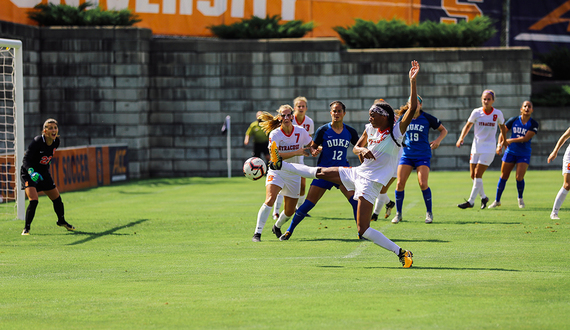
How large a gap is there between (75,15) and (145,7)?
2.69 m

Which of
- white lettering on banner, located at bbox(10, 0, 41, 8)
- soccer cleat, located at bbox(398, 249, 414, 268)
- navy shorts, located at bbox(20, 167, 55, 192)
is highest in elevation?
white lettering on banner, located at bbox(10, 0, 41, 8)

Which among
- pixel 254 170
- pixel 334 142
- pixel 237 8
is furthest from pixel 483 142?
pixel 237 8

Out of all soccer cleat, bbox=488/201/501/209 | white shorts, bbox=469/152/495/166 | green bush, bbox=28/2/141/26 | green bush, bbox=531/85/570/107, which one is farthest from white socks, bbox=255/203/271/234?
green bush, bbox=531/85/570/107

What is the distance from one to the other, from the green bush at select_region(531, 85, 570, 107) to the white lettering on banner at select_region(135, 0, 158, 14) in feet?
45.9

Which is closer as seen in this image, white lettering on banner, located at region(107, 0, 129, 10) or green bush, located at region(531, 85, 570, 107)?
green bush, located at region(531, 85, 570, 107)

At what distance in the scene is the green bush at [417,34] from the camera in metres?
26.0

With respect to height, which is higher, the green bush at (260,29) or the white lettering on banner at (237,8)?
the white lettering on banner at (237,8)

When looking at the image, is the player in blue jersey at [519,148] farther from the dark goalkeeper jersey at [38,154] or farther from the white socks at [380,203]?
the dark goalkeeper jersey at [38,154]

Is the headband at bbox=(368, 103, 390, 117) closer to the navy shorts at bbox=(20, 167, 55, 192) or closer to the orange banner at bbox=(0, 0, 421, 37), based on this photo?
the navy shorts at bbox=(20, 167, 55, 192)

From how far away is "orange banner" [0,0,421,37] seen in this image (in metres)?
26.2

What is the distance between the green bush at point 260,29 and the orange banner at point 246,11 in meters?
0.71

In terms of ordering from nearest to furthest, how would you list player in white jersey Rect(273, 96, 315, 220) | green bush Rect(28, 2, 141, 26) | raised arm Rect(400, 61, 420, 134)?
raised arm Rect(400, 61, 420, 134)
player in white jersey Rect(273, 96, 315, 220)
green bush Rect(28, 2, 141, 26)

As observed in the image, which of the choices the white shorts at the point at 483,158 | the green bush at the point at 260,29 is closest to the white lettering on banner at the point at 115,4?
Result: the green bush at the point at 260,29

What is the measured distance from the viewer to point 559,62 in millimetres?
27406
